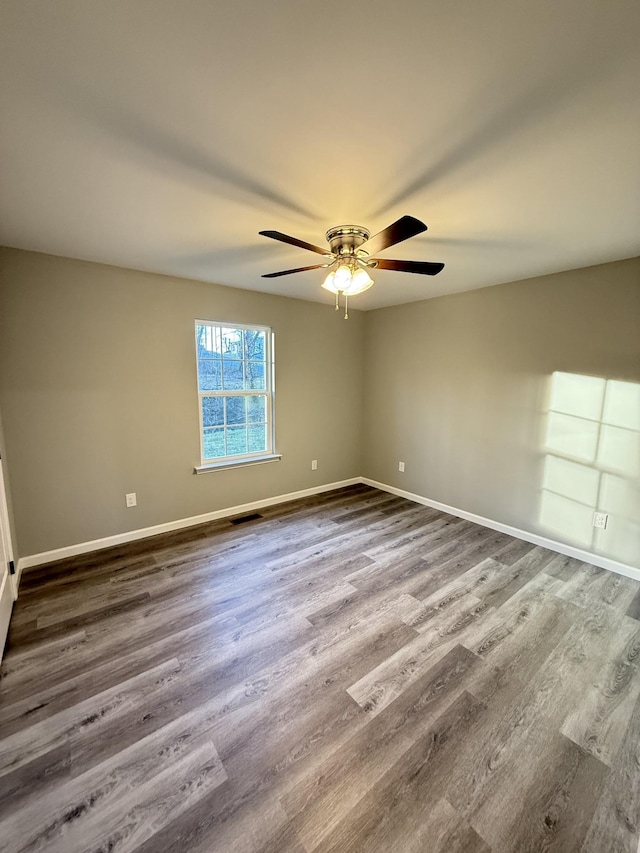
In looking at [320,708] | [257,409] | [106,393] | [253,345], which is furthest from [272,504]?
[320,708]

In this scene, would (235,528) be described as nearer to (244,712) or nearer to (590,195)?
(244,712)

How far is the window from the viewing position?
131 inches

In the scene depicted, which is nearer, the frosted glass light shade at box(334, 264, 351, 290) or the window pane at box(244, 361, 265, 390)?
the frosted glass light shade at box(334, 264, 351, 290)

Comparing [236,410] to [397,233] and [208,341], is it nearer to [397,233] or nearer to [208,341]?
[208,341]

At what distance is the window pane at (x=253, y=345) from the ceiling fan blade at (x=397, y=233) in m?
2.01

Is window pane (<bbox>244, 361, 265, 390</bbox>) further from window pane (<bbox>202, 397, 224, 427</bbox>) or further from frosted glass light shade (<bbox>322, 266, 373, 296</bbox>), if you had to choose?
frosted glass light shade (<bbox>322, 266, 373, 296</bbox>)

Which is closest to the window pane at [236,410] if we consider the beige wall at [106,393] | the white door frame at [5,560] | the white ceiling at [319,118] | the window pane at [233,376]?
the window pane at [233,376]

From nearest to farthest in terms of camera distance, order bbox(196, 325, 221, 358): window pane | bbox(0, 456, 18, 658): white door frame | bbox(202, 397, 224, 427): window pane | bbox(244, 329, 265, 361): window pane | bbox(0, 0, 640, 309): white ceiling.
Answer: bbox(0, 0, 640, 309): white ceiling
bbox(0, 456, 18, 658): white door frame
bbox(196, 325, 221, 358): window pane
bbox(202, 397, 224, 427): window pane
bbox(244, 329, 265, 361): window pane

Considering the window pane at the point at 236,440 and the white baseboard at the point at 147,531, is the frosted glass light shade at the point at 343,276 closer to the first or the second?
the window pane at the point at 236,440

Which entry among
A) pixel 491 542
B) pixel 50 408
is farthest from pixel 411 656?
pixel 50 408

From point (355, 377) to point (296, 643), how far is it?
3.22 metres

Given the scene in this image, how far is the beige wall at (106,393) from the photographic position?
8.08 feet

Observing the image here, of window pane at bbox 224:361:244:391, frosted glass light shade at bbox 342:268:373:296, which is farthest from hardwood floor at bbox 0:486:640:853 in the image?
frosted glass light shade at bbox 342:268:373:296

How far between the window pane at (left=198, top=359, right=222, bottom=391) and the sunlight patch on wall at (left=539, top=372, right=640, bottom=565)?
305 centimetres
